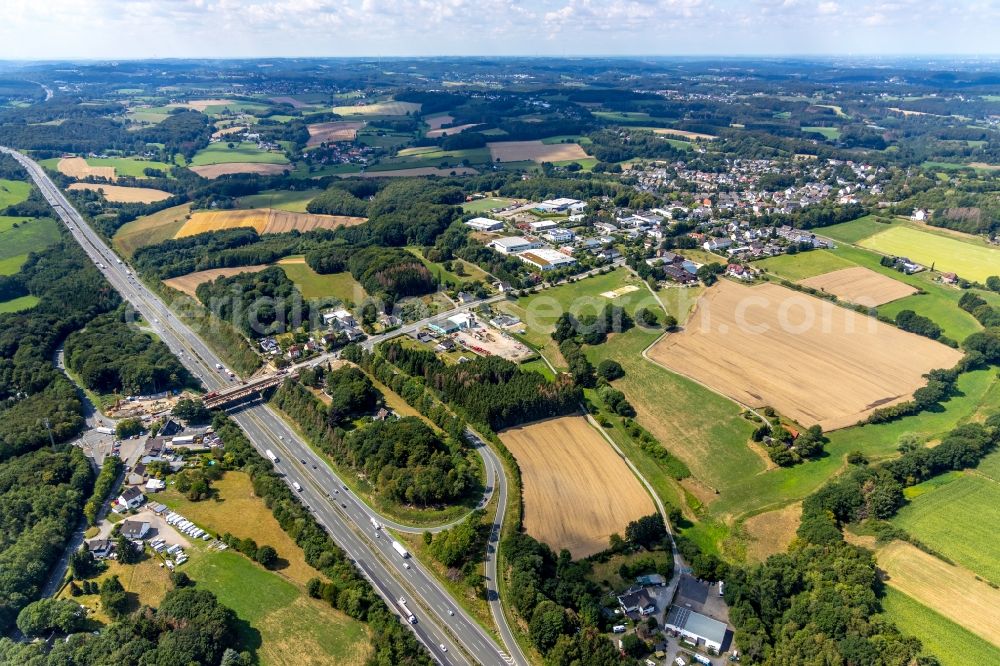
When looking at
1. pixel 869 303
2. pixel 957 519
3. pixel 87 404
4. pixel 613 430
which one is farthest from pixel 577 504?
pixel 869 303

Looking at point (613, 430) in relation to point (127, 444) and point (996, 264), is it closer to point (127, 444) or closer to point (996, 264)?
point (127, 444)

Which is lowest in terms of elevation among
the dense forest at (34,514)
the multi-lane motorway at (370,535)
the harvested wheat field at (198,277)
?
the multi-lane motorway at (370,535)

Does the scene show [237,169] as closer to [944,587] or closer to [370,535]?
→ [370,535]

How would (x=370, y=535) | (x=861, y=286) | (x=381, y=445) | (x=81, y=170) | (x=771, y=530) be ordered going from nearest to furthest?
(x=370, y=535)
(x=771, y=530)
(x=381, y=445)
(x=861, y=286)
(x=81, y=170)

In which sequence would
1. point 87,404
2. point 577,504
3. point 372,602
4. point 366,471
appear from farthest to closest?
1. point 87,404
2. point 366,471
3. point 577,504
4. point 372,602

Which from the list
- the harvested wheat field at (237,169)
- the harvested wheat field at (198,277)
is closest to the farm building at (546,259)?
the harvested wheat field at (198,277)

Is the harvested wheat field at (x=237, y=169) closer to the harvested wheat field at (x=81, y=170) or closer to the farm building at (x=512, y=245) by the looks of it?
the harvested wheat field at (x=81, y=170)

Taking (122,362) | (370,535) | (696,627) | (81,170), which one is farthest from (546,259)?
(81,170)
